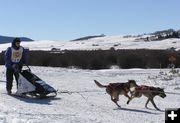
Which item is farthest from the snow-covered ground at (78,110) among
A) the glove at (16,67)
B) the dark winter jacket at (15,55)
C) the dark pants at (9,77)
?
Answer: the dark winter jacket at (15,55)

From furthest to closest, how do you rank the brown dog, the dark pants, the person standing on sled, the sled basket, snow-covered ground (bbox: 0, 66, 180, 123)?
1. the dark pants
2. the person standing on sled
3. the sled basket
4. the brown dog
5. snow-covered ground (bbox: 0, 66, 180, 123)

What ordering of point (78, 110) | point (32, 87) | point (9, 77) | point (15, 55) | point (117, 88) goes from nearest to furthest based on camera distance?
1. point (78, 110)
2. point (117, 88)
3. point (32, 87)
4. point (15, 55)
5. point (9, 77)

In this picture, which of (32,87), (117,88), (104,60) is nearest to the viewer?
(117,88)

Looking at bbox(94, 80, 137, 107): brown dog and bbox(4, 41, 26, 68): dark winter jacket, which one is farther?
bbox(4, 41, 26, 68): dark winter jacket

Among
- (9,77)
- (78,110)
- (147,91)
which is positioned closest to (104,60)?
(9,77)

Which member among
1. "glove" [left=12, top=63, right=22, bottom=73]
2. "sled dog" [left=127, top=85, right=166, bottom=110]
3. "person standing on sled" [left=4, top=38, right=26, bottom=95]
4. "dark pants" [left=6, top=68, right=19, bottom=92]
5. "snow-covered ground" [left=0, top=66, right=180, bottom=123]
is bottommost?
"snow-covered ground" [left=0, top=66, right=180, bottom=123]

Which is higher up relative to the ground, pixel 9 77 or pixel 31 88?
pixel 9 77

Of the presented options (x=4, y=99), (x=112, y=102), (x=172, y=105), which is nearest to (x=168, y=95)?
(x=172, y=105)

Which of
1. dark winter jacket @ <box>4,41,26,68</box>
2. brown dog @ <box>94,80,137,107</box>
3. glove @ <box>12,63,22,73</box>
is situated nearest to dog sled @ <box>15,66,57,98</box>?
glove @ <box>12,63,22,73</box>

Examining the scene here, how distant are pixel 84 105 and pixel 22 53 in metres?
2.52

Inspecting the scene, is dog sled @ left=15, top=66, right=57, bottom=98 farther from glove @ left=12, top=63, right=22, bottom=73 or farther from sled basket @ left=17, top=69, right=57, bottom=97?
glove @ left=12, top=63, right=22, bottom=73

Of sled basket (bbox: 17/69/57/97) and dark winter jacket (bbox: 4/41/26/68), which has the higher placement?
dark winter jacket (bbox: 4/41/26/68)

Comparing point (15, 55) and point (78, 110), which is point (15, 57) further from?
point (78, 110)

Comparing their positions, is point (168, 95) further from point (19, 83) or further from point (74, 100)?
point (19, 83)
